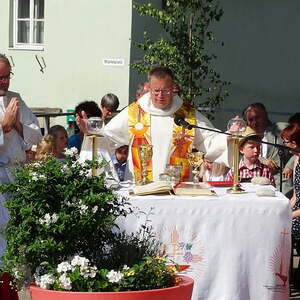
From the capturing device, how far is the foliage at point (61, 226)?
219 inches

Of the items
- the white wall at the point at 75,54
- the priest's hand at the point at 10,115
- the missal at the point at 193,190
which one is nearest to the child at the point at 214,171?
the missal at the point at 193,190

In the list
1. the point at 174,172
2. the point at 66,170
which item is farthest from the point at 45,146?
the point at 66,170

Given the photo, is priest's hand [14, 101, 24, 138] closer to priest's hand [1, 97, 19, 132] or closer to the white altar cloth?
priest's hand [1, 97, 19, 132]

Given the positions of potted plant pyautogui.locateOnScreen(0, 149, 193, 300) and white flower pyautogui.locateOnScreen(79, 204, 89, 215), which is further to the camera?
white flower pyautogui.locateOnScreen(79, 204, 89, 215)

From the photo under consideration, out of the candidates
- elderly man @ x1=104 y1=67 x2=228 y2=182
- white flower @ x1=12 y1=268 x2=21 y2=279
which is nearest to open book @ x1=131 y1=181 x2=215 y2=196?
elderly man @ x1=104 y1=67 x2=228 y2=182

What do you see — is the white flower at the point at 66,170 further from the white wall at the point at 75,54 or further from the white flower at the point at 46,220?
the white wall at the point at 75,54

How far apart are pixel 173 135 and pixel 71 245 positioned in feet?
10.1

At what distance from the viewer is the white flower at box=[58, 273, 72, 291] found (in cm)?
539

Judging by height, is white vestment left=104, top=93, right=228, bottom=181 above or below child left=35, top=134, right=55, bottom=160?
above

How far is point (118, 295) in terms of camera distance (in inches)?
211

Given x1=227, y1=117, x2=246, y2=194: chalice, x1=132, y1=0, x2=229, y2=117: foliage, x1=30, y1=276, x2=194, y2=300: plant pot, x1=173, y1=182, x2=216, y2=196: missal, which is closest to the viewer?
x1=30, y1=276, x2=194, y2=300: plant pot

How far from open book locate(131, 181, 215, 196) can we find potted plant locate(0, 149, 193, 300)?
152cm

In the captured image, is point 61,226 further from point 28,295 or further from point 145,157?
point 28,295

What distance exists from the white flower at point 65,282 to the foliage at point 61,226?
21 mm
